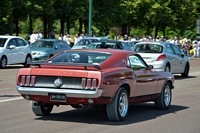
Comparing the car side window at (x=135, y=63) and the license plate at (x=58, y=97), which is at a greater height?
the car side window at (x=135, y=63)

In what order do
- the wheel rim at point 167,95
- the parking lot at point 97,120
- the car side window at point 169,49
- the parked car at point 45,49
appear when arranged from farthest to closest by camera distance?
the parked car at point 45,49 → the car side window at point 169,49 → the wheel rim at point 167,95 → the parking lot at point 97,120

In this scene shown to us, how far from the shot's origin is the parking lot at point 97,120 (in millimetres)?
9523

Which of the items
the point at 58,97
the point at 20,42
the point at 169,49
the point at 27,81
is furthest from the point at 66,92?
the point at 20,42

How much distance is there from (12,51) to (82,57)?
16647 mm

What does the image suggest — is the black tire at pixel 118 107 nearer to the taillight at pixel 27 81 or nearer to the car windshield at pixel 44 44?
the taillight at pixel 27 81

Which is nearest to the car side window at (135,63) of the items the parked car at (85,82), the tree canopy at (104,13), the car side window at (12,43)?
the parked car at (85,82)

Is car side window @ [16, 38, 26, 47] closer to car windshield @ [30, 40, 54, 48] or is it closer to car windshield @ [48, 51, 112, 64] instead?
car windshield @ [30, 40, 54, 48]

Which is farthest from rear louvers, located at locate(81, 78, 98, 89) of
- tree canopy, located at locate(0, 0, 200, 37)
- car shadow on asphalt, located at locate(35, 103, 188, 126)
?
tree canopy, located at locate(0, 0, 200, 37)

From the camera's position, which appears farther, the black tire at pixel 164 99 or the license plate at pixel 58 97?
the black tire at pixel 164 99

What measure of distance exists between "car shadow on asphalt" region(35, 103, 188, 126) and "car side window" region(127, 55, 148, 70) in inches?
38.3

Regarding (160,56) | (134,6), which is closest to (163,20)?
(134,6)

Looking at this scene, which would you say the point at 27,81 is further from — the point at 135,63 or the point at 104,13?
the point at 104,13

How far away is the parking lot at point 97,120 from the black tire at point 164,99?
144mm

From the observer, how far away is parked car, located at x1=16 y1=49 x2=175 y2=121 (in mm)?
9672
